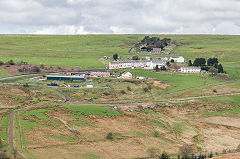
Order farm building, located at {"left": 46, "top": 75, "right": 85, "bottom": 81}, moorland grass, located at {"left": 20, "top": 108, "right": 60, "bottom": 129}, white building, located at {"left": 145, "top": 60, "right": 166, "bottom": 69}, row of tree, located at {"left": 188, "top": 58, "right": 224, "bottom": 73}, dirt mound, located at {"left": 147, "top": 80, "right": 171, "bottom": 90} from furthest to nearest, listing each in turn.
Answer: white building, located at {"left": 145, "top": 60, "right": 166, "bottom": 69} < row of tree, located at {"left": 188, "top": 58, "right": 224, "bottom": 73} < farm building, located at {"left": 46, "top": 75, "right": 85, "bottom": 81} < dirt mound, located at {"left": 147, "top": 80, "right": 171, "bottom": 90} < moorland grass, located at {"left": 20, "top": 108, "right": 60, "bottom": 129}

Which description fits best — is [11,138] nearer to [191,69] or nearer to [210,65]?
[191,69]

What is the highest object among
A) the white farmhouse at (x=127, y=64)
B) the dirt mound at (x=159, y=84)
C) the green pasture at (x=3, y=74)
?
the white farmhouse at (x=127, y=64)

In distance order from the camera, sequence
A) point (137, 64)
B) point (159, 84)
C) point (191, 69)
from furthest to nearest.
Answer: point (137, 64), point (191, 69), point (159, 84)

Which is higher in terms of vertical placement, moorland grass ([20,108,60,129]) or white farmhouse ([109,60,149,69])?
white farmhouse ([109,60,149,69])

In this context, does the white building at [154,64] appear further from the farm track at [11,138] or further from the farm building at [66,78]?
the farm track at [11,138]

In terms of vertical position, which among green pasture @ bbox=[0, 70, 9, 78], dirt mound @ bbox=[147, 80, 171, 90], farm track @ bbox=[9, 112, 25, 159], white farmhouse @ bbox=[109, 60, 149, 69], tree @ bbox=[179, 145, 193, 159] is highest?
white farmhouse @ bbox=[109, 60, 149, 69]

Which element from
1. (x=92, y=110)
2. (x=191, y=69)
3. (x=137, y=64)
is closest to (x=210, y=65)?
(x=191, y=69)

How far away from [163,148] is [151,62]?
9431cm

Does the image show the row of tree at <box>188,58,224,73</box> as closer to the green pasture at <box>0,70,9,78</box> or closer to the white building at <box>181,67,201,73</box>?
the white building at <box>181,67,201,73</box>

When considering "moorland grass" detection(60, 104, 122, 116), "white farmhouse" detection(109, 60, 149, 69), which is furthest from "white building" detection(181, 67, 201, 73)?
"moorland grass" detection(60, 104, 122, 116)

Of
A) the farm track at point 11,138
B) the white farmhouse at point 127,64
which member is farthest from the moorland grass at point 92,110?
the white farmhouse at point 127,64

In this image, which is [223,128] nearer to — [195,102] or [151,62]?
[195,102]

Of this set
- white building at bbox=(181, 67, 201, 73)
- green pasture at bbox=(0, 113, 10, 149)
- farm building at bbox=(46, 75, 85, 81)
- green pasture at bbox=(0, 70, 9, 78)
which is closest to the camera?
green pasture at bbox=(0, 113, 10, 149)

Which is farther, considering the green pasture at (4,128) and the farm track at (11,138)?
the green pasture at (4,128)
